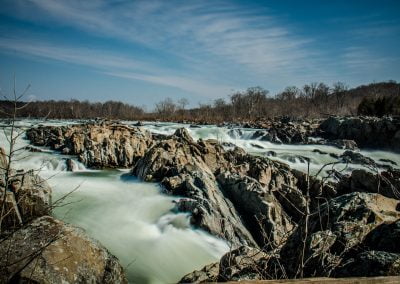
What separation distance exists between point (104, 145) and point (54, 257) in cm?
1701

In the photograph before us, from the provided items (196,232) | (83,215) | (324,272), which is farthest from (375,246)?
(83,215)

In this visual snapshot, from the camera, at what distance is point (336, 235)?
3.45m

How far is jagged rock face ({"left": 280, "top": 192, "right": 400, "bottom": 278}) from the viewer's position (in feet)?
10.4

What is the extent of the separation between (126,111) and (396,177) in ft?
329

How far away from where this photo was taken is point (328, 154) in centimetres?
2564

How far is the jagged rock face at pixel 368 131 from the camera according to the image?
1174 inches

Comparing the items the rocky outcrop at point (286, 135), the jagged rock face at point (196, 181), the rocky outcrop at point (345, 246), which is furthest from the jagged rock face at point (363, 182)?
the rocky outcrop at point (286, 135)

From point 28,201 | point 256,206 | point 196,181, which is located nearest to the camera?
point 28,201

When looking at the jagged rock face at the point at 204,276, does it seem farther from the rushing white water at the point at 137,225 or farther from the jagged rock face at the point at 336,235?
the jagged rock face at the point at 336,235

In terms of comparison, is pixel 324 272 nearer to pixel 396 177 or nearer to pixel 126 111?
pixel 396 177

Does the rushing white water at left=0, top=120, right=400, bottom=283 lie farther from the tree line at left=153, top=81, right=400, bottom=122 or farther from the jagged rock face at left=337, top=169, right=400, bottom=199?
the tree line at left=153, top=81, right=400, bottom=122

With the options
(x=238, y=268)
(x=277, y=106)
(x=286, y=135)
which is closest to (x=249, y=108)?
(x=277, y=106)

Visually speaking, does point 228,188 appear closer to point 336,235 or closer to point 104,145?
point 336,235

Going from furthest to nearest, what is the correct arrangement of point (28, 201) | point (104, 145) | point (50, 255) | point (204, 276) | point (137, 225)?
point (104, 145), point (137, 225), point (28, 201), point (204, 276), point (50, 255)
